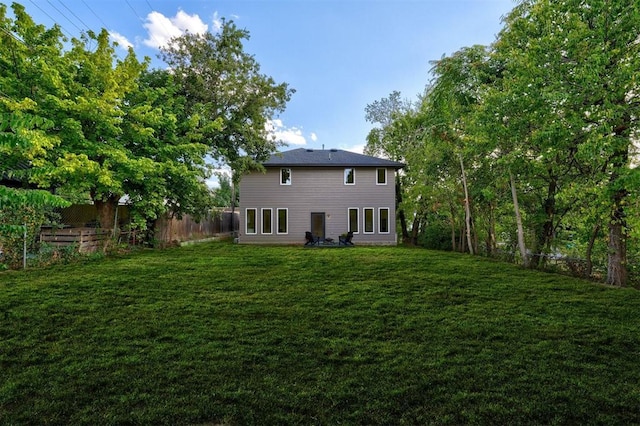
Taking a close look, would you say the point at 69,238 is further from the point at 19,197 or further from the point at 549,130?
the point at 549,130

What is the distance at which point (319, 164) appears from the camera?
15.4m

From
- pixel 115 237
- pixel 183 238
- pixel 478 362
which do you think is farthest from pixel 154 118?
pixel 478 362

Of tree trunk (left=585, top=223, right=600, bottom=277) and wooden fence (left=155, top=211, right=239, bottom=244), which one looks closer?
tree trunk (left=585, top=223, right=600, bottom=277)

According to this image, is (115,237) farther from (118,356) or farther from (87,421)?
(87,421)

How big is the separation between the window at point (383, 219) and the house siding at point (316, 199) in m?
0.15

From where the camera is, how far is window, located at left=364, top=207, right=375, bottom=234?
15.8 metres

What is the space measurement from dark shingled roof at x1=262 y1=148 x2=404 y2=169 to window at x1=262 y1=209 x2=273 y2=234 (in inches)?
93.6

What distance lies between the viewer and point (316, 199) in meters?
15.8

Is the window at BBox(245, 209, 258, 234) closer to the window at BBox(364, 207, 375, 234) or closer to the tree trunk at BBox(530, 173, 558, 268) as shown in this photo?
the window at BBox(364, 207, 375, 234)

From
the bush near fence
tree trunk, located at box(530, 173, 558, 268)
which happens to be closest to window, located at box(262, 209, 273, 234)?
the bush near fence

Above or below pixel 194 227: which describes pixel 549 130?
above

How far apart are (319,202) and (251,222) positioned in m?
3.62

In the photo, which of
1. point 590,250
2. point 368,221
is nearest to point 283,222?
point 368,221

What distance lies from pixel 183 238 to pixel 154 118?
678 centimetres
